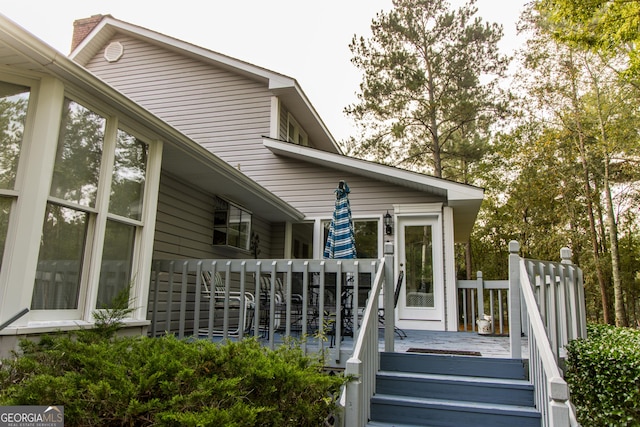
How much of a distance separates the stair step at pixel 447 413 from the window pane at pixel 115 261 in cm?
248

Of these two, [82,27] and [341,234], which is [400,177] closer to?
[341,234]

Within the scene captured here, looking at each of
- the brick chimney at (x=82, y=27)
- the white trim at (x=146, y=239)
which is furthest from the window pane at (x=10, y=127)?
the brick chimney at (x=82, y=27)

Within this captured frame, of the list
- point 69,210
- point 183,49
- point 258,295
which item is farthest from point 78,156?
point 183,49

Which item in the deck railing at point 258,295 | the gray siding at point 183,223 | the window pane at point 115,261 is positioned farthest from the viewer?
the gray siding at point 183,223

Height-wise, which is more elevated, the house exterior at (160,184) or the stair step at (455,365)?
the house exterior at (160,184)

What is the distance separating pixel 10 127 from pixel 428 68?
14673mm

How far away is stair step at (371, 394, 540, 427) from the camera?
3316mm

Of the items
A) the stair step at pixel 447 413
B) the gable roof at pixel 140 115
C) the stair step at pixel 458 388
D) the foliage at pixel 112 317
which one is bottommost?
the stair step at pixel 447 413

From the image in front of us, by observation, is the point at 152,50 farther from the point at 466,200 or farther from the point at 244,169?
the point at 466,200

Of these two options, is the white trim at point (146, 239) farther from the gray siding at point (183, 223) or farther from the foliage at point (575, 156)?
the foliage at point (575, 156)

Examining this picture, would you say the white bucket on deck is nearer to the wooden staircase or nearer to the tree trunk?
the wooden staircase

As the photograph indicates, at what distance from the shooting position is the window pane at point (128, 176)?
3.96 meters

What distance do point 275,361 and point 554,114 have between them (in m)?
13.3

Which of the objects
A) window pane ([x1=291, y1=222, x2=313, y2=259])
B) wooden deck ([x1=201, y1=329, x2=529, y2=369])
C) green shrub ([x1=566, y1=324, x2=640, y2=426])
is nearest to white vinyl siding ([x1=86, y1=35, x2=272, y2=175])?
window pane ([x1=291, y1=222, x2=313, y2=259])
